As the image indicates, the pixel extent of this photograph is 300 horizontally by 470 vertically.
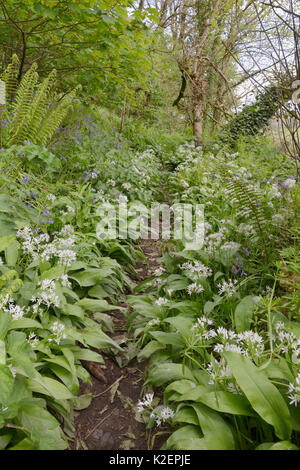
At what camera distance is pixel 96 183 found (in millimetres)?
4984

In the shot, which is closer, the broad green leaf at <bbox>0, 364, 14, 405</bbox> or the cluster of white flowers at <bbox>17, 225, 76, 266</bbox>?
the broad green leaf at <bbox>0, 364, 14, 405</bbox>

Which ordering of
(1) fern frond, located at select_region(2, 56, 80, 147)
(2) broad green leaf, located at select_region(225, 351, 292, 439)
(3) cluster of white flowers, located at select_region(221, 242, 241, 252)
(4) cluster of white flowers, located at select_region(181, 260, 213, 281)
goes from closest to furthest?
1. (2) broad green leaf, located at select_region(225, 351, 292, 439)
2. (4) cluster of white flowers, located at select_region(181, 260, 213, 281)
3. (3) cluster of white flowers, located at select_region(221, 242, 241, 252)
4. (1) fern frond, located at select_region(2, 56, 80, 147)

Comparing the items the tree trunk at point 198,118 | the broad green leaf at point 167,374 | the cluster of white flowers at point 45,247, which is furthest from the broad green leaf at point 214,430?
the tree trunk at point 198,118

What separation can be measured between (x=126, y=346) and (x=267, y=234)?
5.26ft

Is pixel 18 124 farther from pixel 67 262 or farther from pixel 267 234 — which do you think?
pixel 267 234

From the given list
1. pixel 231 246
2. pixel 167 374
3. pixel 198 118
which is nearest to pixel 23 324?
pixel 167 374

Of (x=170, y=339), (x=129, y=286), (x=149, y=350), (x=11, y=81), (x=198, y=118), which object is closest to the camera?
(x=170, y=339)

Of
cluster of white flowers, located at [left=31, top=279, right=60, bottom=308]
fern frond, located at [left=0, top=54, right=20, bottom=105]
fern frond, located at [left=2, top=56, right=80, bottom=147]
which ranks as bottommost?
cluster of white flowers, located at [left=31, top=279, right=60, bottom=308]

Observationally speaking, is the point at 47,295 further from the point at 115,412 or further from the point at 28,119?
the point at 28,119

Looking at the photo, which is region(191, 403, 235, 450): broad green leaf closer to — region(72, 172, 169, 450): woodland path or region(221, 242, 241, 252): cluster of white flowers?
region(72, 172, 169, 450): woodland path

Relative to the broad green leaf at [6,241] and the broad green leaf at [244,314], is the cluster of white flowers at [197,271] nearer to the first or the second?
the broad green leaf at [244,314]

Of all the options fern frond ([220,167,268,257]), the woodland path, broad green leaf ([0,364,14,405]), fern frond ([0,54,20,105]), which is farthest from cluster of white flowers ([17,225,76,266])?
fern frond ([0,54,20,105])

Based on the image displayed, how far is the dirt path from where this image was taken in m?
1.83

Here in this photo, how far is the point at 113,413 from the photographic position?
2.05m
